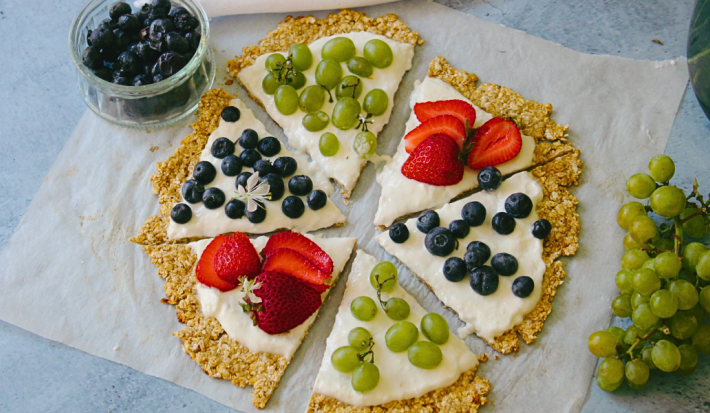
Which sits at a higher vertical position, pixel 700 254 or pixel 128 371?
pixel 700 254

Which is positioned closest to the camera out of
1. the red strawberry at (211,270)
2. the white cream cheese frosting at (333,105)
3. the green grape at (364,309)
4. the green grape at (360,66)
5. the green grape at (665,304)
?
the green grape at (665,304)

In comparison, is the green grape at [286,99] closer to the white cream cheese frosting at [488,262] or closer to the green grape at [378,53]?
the green grape at [378,53]

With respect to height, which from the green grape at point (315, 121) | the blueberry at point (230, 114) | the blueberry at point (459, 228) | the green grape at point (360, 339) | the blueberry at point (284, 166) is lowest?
the green grape at point (360, 339)

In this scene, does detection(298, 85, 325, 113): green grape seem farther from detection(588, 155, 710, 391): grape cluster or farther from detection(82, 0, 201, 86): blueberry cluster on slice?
detection(588, 155, 710, 391): grape cluster

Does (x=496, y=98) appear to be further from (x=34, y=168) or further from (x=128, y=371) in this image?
(x=34, y=168)

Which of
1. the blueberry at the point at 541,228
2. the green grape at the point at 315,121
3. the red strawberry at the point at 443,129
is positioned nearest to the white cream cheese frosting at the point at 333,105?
the green grape at the point at 315,121

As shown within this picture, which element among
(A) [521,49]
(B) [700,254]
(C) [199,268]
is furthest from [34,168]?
(B) [700,254]

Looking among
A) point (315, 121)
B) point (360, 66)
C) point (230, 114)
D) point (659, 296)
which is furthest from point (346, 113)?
point (659, 296)
